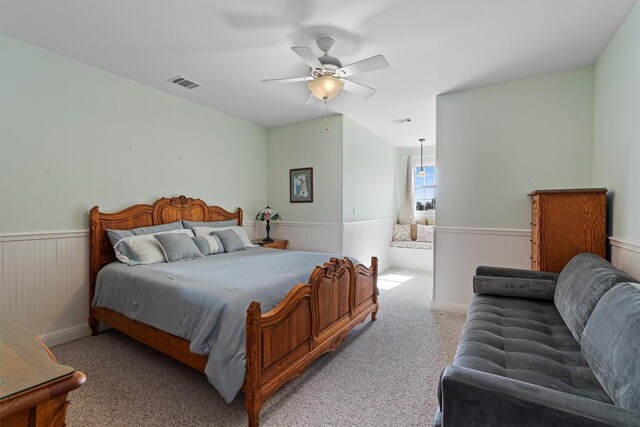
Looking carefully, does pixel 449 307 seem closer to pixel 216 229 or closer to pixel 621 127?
pixel 621 127

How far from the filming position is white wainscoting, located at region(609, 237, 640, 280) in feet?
6.43

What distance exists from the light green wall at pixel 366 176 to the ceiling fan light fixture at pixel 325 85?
1.99 metres

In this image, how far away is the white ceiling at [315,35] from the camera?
6.91 feet

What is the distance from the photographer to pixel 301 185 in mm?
4805

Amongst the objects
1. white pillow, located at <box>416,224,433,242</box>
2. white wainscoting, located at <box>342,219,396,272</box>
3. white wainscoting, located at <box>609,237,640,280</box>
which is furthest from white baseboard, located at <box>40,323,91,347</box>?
white pillow, located at <box>416,224,433,242</box>

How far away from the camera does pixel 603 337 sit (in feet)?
4.18

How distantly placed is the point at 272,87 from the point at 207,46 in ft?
3.11

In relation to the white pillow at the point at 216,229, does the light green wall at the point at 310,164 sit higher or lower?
higher

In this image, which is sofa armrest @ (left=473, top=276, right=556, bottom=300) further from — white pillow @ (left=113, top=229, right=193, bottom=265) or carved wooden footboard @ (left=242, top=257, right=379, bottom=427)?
white pillow @ (left=113, top=229, right=193, bottom=265)

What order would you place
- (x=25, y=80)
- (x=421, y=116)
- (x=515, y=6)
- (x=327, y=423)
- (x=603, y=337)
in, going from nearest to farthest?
(x=603, y=337) < (x=327, y=423) < (x=515, y=6) < (x=25, y=80) < (x=421, y=116)

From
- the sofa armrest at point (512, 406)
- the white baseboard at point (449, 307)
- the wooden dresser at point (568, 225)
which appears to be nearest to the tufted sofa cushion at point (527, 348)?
the sofa armrest at point (512, 406)

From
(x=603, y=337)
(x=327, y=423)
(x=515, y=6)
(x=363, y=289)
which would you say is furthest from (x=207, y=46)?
(x=603, y=337)

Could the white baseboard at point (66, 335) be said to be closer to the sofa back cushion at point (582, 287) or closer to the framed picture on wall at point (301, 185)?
the framed picture on wall at point (301, 185)

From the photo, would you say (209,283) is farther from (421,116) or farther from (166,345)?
(421,116)
